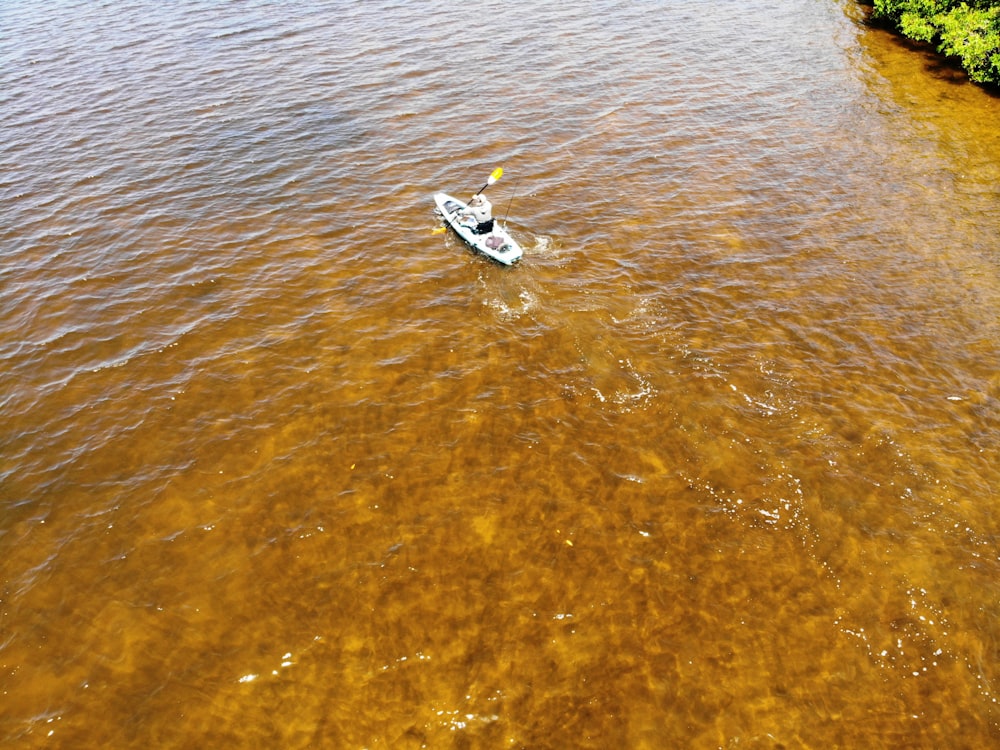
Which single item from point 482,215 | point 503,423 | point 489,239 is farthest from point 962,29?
point 503,423

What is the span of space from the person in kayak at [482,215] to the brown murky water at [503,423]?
5.77ft

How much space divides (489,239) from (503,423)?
8591mm

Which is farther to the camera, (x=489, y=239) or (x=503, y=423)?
(x=489, y=239)

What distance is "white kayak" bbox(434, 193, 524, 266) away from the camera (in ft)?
78.7

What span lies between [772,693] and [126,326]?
22786mm

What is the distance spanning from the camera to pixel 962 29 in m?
36.1

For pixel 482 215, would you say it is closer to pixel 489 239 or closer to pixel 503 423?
pixel 489 239

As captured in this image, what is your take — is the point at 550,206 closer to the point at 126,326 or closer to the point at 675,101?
the point at 675,101

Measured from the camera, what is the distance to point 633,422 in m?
18.8

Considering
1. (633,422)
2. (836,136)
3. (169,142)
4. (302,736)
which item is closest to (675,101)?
(836,136)

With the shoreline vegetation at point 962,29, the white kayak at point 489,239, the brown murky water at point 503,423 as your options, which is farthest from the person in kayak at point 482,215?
the shoreline vegetation at point 962,29

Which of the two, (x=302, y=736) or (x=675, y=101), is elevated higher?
(x=675, y=101)

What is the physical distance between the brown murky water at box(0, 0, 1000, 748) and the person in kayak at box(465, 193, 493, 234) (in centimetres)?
176

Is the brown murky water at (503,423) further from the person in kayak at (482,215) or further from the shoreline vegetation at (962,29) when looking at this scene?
the shoreline vegetation at (962,29)
